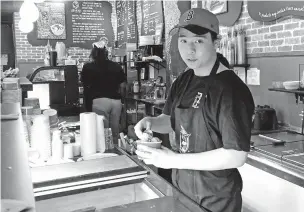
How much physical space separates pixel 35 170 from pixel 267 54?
2.80 meters

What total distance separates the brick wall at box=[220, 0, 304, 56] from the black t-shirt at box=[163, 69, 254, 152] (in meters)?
1.86

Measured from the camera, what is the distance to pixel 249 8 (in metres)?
3.86

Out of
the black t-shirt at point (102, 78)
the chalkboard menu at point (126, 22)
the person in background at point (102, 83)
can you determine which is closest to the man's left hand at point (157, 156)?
the person in background at point (102, 83)

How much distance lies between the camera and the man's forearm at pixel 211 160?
155cm

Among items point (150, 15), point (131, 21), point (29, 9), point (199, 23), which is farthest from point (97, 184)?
point (131, 21)

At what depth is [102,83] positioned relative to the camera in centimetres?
568

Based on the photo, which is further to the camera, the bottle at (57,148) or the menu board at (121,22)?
the menu board at (121,22)

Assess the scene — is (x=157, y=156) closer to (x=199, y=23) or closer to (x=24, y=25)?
(x=199, y=23)

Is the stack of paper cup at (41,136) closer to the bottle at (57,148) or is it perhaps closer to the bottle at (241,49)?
the bottle at (57,148)

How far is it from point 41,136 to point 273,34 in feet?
8.60

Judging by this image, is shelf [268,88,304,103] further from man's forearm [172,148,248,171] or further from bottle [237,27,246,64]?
man's forearm [172,148,248,171]

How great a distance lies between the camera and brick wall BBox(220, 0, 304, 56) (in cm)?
334

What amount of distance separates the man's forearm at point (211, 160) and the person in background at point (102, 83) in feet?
13.1

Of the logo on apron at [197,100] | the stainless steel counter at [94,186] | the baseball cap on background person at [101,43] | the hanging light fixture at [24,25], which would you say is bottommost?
the stainless steel counter at [94,186]
